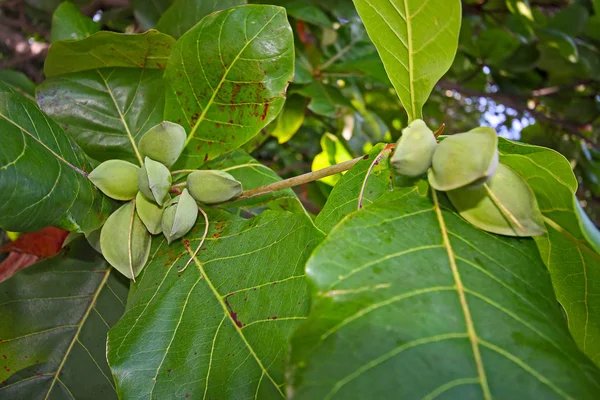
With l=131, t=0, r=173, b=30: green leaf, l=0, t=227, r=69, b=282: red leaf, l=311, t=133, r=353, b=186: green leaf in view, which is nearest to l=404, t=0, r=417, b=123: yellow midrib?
l=0, t=227, r=69, b=282: red leaf

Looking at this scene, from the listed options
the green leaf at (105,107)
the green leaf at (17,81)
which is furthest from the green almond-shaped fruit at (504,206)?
the green leaf at (17,81)

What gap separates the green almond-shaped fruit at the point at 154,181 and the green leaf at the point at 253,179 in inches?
7.8

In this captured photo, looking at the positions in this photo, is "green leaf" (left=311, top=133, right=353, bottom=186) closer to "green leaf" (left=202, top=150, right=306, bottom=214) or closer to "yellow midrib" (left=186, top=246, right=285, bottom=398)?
"green leaf" (left=202, top=150, right=306, bottom=214)

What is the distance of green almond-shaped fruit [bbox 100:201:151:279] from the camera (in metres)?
0.82

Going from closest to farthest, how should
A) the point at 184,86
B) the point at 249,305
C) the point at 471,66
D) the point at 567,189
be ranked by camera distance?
the point at 567,189, the point at 249,305, the point at 184,86, the point at 471,66

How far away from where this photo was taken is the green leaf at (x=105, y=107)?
3.34ft

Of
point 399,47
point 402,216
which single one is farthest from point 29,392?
point 399,47

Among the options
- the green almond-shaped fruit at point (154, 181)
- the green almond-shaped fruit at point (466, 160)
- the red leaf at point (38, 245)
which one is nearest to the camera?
the green almond-shaped fruit at point (466, 160)

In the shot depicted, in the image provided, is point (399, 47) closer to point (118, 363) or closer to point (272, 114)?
point (272, 114)

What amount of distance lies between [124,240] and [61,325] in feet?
0.91

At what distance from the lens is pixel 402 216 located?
62 cm

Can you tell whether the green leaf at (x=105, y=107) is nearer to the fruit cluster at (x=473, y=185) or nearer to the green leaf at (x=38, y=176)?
the green leaf at (x=38, y=176)

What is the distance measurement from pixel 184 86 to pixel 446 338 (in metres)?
0.69

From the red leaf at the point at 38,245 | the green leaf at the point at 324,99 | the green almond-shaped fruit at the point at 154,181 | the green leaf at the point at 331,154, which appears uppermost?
the green almond-shaped fruit at the point at 154,181
